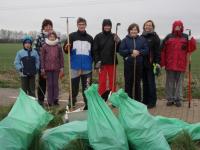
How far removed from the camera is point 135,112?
5047 mm

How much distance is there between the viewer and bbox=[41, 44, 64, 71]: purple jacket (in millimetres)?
8477

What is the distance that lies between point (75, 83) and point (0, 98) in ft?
7.66

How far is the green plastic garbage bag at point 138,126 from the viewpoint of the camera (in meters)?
4.92

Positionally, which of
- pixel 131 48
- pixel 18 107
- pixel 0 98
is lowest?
pixel 0 98

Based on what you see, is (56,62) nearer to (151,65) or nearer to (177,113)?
(151,65)

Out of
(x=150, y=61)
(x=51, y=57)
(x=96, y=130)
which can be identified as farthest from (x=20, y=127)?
(x=150, y=61)

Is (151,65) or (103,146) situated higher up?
(151,65)

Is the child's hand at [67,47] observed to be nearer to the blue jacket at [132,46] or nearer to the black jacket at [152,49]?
the blue jacket at [132,46]

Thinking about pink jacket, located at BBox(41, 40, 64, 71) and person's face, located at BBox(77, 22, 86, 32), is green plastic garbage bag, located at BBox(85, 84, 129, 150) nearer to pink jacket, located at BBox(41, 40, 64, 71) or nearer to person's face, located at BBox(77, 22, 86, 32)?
person's face, located at BBox(77, 22, 86, 32)

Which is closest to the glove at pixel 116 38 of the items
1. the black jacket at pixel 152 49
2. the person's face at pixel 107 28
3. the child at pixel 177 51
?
the person's face at pixel 107 28

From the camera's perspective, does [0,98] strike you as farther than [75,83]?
Yes

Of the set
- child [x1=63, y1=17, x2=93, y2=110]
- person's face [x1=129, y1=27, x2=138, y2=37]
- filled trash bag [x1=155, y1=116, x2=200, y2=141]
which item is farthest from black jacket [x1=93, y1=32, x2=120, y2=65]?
filled trash bag [x1=155, y1=116, x2=200, y2=141]

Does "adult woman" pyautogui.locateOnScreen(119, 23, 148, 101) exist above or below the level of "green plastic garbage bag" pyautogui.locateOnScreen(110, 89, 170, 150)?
above

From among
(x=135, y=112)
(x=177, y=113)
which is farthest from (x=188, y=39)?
(x=135, y=112)
